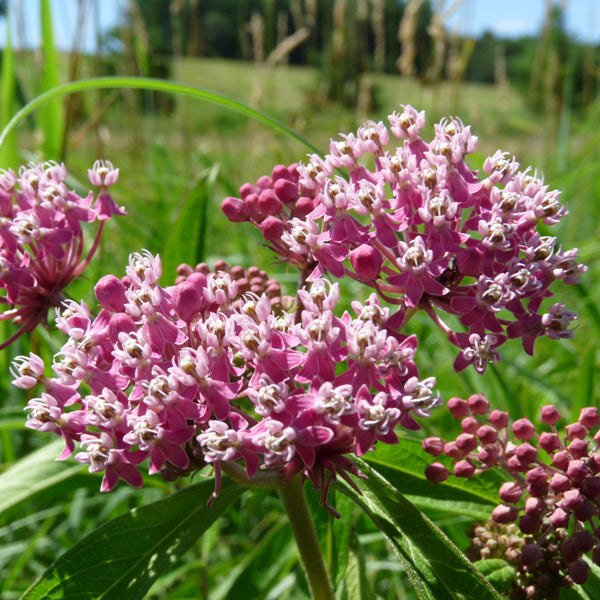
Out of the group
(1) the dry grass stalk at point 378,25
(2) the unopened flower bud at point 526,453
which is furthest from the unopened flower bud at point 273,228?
(1) the dry grass stalk at point 378,25

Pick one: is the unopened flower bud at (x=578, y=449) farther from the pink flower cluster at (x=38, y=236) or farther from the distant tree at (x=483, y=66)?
the distant tree at (x=483, y=66)

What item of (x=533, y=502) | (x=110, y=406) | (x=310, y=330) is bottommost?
(x=533, y=502)

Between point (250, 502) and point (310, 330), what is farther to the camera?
point (250, 502)

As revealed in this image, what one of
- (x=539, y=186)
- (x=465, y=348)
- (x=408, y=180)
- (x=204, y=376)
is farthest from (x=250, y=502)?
(x=539, y=186)

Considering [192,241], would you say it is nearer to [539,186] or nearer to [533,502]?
[539,186]

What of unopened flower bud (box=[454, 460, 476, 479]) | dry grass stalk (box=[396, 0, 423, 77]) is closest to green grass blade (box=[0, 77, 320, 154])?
unopened flower bud (box=[454, 460, 476, 479])

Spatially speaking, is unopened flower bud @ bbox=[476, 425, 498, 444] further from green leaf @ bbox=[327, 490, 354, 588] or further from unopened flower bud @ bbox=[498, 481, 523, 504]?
green leaf @ bbox=[327, 490, 354, 588]
